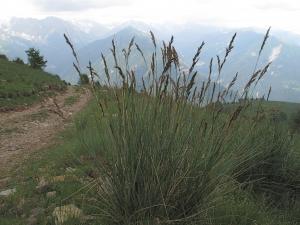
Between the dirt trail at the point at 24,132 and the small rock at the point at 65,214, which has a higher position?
the small rock at the point at 65,214

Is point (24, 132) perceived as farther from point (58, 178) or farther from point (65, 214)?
point (65, 214)

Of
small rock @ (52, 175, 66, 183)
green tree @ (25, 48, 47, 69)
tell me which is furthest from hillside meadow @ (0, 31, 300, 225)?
green tree @ (25, 48, 47, 69)

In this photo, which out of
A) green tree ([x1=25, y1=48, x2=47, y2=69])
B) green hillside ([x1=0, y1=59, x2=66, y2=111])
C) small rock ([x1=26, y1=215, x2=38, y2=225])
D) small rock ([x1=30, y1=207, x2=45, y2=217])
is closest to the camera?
small rock ([x1=26, y1=215, x2=38, y2=225])

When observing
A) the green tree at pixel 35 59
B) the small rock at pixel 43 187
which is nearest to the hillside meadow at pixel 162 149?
the small rock at pixel 43 187

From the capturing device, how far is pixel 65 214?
16.5 feet

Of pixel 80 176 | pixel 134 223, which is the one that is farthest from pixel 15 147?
pixel 134 223

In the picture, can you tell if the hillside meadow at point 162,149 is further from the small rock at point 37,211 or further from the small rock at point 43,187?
the small rock at point 43,187

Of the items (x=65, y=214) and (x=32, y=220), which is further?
(x=32, y=220)

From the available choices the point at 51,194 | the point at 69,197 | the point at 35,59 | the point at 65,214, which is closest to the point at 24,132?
the point at 51,194

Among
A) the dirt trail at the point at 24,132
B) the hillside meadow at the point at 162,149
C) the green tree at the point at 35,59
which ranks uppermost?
the hillside meadow at the point at 162,149

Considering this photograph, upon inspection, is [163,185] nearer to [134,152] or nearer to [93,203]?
[134,152]

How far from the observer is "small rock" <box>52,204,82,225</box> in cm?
494

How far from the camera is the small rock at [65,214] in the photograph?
4.94 m

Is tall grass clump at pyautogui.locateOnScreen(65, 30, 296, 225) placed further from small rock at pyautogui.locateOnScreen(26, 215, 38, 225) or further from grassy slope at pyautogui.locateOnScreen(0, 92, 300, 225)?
small rock at pyautogui.locateOnScreen(26, 215, 38, 225)
